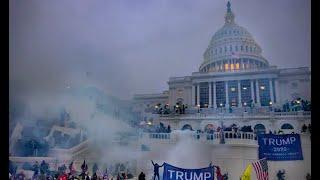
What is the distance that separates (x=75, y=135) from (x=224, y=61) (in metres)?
1.93

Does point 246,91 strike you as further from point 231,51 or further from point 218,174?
point 218,174

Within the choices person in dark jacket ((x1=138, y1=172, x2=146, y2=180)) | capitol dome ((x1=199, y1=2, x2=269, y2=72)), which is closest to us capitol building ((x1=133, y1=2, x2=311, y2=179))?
capitol dome ((x1=199, y1=2, x2=269, y2=72))

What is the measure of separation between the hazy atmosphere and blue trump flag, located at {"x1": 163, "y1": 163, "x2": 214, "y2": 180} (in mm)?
943

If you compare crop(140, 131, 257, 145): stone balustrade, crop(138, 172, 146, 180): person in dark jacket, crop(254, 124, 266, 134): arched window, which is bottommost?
crop(138, 172, 146, 180): person in dark jacket

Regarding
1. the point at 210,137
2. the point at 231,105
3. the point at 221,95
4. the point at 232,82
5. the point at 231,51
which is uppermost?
the point at 231,51

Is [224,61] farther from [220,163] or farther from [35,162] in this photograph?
[35,162]

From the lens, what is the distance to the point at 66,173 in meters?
5.98

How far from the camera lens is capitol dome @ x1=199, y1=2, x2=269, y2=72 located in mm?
5887

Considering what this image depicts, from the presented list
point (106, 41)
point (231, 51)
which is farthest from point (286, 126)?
point (106, 41)

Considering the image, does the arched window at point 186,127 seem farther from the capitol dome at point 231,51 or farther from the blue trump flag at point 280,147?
the blue trump flag at point 280,147

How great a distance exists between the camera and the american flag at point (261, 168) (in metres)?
5.84

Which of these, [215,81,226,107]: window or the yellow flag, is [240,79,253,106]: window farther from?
the yellow flag

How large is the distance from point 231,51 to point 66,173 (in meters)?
2.38

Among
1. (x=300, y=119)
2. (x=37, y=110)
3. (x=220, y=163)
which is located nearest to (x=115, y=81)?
(x=37, y=110)
